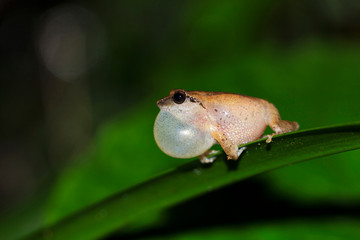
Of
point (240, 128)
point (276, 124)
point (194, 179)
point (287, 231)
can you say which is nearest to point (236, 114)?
point (240, 128)

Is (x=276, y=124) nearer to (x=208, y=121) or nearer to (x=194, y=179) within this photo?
(x=208, y=121)

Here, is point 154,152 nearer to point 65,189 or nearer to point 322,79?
point 65,189

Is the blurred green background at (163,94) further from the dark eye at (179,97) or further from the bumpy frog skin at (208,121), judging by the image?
the dark eye at (179,97)

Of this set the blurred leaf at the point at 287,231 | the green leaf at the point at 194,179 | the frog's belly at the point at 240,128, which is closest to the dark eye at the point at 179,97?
the frog's belly at the point at 240,128

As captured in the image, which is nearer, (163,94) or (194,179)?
(194,179)

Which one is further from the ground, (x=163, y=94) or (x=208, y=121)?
(x=163, y=94)
